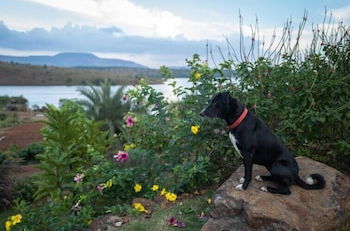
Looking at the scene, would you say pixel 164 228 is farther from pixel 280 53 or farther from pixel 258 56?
pixel 280 53

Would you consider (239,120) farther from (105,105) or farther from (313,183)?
(105,105)

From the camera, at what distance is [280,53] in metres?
6.02

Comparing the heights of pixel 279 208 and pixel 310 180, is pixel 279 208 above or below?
below

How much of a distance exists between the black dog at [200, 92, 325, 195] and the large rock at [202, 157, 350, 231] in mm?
104

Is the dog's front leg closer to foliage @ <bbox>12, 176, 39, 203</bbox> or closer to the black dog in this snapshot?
the black dog

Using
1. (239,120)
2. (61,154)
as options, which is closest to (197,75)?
(239,120)

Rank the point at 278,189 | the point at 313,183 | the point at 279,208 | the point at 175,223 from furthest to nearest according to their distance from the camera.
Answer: the point at 175,223 → the point at 313,183 → the point at 278,189 → the point at 279,208

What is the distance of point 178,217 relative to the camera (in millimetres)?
4598

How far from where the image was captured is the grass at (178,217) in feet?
14.3

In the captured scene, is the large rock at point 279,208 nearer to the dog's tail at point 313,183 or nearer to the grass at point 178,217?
the dog's tail at point 313,183

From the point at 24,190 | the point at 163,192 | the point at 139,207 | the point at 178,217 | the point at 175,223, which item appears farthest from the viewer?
the point at 24,190

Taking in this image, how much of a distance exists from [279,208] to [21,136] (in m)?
14.4

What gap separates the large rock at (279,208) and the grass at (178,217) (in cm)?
49

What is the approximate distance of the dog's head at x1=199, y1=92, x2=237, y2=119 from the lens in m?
3.88
